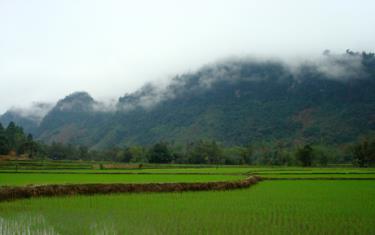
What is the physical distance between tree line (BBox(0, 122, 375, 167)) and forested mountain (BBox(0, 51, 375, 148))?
81.9 feet

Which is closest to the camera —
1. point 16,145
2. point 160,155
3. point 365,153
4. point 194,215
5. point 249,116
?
point 194,215

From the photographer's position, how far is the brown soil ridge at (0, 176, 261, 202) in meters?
19.7

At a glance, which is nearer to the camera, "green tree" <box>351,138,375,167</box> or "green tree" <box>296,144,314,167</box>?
"green tree" <box>296,144,314,167</box>

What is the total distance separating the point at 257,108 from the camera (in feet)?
516

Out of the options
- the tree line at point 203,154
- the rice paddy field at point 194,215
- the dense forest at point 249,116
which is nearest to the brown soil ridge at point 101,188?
the rice paddy field at point 194,215

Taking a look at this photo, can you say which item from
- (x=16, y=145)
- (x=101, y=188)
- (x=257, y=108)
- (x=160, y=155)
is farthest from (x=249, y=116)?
(x=101, y=188)

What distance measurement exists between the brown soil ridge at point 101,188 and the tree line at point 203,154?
53.0 m

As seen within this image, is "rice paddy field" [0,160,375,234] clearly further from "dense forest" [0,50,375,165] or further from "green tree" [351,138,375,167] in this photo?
"dense forest" [0,50,375,165]

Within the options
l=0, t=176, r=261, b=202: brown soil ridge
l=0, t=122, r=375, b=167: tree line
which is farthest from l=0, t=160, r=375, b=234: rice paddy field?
l=0, t=122, r=375, b=167: tree line

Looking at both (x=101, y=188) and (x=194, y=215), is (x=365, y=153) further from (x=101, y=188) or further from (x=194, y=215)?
(x=194, y=215)

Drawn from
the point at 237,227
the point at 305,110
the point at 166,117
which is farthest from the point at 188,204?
the point at 166,117

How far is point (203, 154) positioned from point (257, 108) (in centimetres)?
7145

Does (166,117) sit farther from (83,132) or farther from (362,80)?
(362,80)

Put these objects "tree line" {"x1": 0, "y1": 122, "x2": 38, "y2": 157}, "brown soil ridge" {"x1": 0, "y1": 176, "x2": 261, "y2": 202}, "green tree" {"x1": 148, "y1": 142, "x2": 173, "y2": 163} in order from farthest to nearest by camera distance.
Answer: "green tree" {"x1": 148, "y1": 142, "x2": 173, "y2": 163} → "tree line" {"x1": 0, "y1": 122, "x2": 38, "y2": 157} → "brown soil ridge" {"x1": 0, "y1": 176, "x2": 261, "y2": 202}
